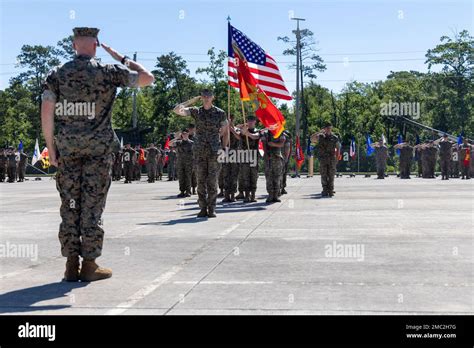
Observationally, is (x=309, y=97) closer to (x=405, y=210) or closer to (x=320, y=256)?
(x=405, y=210)

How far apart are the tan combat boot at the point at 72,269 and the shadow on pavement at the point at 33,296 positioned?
0.12 meters

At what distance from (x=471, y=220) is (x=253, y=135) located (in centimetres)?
692

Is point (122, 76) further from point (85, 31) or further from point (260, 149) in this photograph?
point (260, 149)

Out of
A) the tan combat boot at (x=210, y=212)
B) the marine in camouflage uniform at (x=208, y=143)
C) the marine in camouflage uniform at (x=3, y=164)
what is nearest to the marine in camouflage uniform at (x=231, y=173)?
the tan combat boot at (x=210, y=212)

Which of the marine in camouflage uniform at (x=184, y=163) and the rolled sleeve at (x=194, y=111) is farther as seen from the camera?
the marine in camouflage uniform at (x=184, y=163)

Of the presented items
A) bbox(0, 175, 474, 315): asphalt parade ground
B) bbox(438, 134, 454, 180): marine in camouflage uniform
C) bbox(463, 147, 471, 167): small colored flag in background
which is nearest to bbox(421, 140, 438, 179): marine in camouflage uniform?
bbox(463, 147, 471, 167): small colored flag in background

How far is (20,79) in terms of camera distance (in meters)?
103

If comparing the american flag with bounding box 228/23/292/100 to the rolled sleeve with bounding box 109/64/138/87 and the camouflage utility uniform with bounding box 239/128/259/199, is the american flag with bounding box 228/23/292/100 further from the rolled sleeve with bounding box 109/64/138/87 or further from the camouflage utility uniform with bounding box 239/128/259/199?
the rolled sleeve with bounding box 109/64/138/87

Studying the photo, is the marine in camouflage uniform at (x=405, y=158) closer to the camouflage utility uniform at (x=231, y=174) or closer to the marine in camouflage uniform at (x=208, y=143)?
the camouflage utility uniform at (x=231, y=174)

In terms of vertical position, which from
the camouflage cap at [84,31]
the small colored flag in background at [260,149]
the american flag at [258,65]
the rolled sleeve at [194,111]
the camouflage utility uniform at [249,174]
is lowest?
the camouflage utility uniform at [249,174]

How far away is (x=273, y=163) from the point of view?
1930 centimetres

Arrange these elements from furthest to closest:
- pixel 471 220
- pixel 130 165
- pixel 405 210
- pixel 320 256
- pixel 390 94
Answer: pixel 390 94 < pixel 130 165 < pixel 405 210 < pixel 471 220 < pixel 320 256

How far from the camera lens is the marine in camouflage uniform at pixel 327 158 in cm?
2189

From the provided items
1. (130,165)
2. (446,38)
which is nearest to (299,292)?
(130,165)
